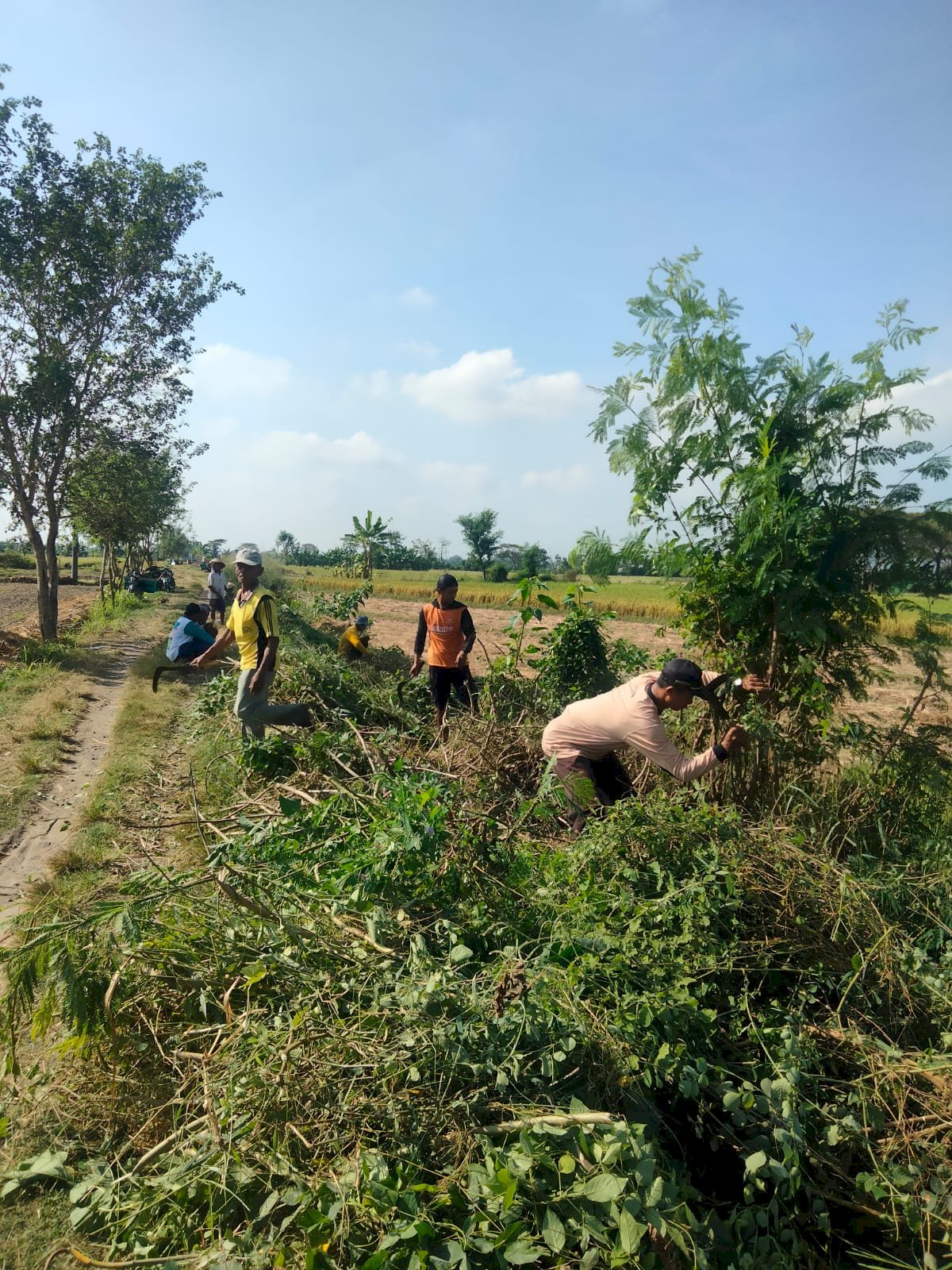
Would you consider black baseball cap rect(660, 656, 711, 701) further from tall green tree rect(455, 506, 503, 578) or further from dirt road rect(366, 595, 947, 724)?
tall green tree rect(455, 506, 503, 578)

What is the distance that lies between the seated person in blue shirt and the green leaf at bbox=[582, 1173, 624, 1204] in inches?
294

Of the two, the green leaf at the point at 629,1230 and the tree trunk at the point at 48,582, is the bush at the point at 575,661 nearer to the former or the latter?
the green leaf at the point at 629,1230

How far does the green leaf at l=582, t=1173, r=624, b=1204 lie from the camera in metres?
1.87

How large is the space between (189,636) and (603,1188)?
7.67 m

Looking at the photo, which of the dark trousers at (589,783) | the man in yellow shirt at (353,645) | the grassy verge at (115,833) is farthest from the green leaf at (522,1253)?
the man in yellow shirt at (353,645)

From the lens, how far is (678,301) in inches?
176

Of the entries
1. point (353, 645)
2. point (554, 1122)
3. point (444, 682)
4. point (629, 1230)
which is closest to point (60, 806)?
point (444, 682)

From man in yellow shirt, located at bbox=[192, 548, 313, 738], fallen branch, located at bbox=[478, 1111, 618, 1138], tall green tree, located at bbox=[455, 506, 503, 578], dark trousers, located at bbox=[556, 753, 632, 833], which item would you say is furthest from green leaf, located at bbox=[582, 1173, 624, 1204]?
tall green tree, located at bbox=[455, 506, 503, 578]

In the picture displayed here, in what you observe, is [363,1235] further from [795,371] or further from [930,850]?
[795,371]

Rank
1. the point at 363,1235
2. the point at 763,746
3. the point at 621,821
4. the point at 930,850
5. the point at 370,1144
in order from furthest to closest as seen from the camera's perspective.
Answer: the point at 763,746 < the point at 930,850 < the point at 621,821 < the point at 370,1144 < the point at 363,1235

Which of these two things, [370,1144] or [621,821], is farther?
[621,821]

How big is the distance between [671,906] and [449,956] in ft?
3.04

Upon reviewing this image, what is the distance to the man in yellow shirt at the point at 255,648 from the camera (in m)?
5.79

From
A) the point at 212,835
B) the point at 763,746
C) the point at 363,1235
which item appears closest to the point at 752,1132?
the point at 363,1235
